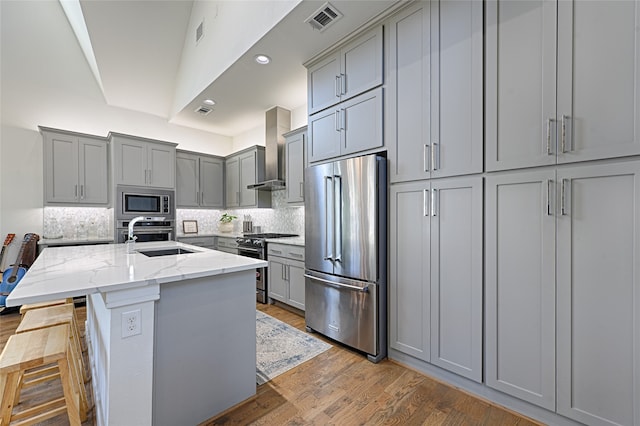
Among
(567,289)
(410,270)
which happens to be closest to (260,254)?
(410,270)

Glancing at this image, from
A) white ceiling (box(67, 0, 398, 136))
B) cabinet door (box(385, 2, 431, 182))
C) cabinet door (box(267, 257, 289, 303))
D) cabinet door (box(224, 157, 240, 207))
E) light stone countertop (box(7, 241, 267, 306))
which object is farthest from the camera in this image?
cabinet door (box(224, 157, 240, 207))

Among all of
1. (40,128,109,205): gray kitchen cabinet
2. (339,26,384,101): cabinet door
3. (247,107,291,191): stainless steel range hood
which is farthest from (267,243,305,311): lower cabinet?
(40,128,109,205): gray kitchen cabinet

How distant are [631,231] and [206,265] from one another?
7.71ft

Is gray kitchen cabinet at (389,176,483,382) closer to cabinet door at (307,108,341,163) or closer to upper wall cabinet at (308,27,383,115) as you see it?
cabinet door at (307,108,341,163)

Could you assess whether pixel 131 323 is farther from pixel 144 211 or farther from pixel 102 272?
pixel 144 211

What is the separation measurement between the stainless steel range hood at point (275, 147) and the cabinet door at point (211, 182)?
→ 4.70 feet

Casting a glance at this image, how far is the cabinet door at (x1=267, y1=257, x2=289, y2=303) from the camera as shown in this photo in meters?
3.73

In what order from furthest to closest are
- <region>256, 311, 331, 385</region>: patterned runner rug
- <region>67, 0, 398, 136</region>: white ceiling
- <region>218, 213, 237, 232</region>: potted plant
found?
<region>218, 213, 237, 232</region>: potted plant, <region>67, 0, 398, 136</region>: white ceiling, <region>256, 311, 331, 385</region>: patterned runner rug

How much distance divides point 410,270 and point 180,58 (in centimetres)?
489

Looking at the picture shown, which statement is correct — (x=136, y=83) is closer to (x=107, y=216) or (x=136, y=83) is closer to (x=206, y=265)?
(x=107, y=216)

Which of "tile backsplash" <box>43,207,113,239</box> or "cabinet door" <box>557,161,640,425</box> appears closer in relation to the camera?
"cabinet door" <box>557,161,640,425</box>

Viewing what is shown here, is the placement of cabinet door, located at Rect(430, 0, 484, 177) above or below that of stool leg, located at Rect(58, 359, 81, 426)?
above

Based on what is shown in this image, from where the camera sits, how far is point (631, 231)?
4.69ft

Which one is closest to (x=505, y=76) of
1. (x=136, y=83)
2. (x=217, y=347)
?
(x=217, y=347)
